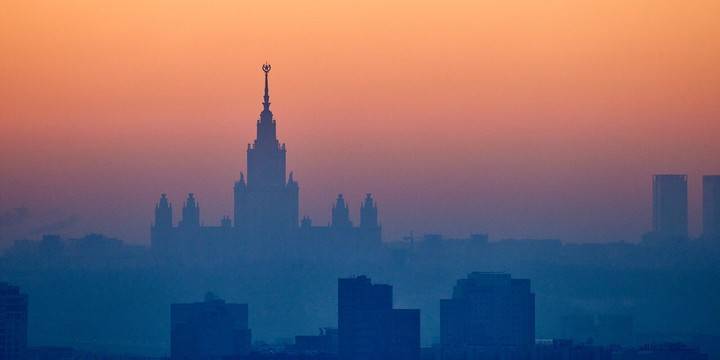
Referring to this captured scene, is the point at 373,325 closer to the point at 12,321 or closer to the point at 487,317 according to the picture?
the point at 487,317

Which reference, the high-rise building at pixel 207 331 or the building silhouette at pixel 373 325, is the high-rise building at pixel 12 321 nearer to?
the high-rise building at pixel 207 331

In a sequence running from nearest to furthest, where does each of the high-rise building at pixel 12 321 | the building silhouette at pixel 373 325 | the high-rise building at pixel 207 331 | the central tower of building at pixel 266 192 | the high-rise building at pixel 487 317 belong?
the high-rise building at pixel 12 321 < the building silhouette at pixel 373 325 < the high-rise building at pixel 207 331 < the high-rise building at pixel 487 317 < the central tower of building at pixel 266 192

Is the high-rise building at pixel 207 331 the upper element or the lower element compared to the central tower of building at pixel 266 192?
lower

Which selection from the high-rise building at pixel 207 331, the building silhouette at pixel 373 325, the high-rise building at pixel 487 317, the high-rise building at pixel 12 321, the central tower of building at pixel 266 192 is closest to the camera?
the high-rise building at pixel 12 321

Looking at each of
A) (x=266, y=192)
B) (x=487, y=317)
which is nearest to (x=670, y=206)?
(x=487, y=317)

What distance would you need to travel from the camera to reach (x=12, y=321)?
6625 cm

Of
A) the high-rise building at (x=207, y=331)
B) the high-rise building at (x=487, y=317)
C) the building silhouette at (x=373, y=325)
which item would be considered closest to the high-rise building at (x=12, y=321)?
the high-rise building at (x=207, y=331)

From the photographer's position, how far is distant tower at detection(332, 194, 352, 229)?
240 ft

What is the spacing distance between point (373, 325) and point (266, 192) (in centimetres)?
1068

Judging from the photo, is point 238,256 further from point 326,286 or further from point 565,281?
point 565,281

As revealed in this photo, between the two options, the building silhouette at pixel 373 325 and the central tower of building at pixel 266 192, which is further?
the central tower of building at pixel 266 192

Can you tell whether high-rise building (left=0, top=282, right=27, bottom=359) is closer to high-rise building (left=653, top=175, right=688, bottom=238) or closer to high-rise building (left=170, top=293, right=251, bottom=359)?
high-rise building (left=170, top=293, right=251, bottom=359)

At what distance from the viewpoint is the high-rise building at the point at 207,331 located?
67.5m

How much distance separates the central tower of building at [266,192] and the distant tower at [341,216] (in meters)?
1.58
